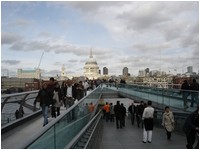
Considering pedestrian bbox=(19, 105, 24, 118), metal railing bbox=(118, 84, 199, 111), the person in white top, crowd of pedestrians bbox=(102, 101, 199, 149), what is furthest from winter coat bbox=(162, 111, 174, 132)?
pedestrian bbox=(19, 105, 24, 118)

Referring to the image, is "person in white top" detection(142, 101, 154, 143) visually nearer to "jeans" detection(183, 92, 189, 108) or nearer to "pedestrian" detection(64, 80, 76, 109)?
"jeans" detection(183, 92, 189, 108)

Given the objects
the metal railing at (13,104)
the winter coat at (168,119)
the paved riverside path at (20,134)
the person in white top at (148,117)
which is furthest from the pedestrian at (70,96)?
the winter coat at (168,119)

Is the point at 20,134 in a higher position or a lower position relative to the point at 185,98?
lower

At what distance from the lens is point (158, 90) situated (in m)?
20.7

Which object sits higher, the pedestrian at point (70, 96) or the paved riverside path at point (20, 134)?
the pedestrian at point (70, 96)

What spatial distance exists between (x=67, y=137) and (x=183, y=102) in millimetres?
10911

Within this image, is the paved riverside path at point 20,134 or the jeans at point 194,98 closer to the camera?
the paved riverside path at point 20,134

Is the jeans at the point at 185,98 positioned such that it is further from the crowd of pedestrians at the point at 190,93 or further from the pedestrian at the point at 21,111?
the pedestrian at the point at 21,111

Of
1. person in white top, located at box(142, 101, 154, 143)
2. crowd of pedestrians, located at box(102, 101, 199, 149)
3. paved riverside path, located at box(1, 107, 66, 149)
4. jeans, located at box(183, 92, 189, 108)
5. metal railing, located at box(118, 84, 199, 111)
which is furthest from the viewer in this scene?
jeans, located at box(183, 92, 189, 108)

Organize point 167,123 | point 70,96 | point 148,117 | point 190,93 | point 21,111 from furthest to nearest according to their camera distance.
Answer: point 70,96, point 190,93, point 167,123, point 148,117, point 21,111

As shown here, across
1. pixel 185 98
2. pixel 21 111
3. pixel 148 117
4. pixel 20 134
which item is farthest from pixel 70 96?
pixel 20 134

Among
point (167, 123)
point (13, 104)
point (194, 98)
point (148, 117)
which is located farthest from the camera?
point (194, 98)

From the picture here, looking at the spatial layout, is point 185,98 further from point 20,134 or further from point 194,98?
point 20,134

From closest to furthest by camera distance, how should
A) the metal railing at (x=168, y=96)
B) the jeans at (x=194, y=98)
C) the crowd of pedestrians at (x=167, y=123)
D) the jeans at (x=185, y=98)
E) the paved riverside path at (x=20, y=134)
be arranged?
1. the paved riverside path at (x=20, y=134)
2. the crowd of pedestrians at (x=167, y=123)
3. the jeans at (x=194, y=98)
4. the metal railing at (x=168, y=96)
5. the jeans at (x=185, y=98)
